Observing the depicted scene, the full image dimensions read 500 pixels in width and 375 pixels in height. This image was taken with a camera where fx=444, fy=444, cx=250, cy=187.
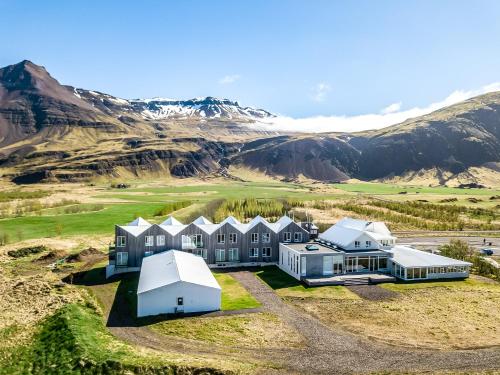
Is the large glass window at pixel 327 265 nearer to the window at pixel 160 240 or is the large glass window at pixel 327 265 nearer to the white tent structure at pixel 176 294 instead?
the white tent structure at pixel 176 294

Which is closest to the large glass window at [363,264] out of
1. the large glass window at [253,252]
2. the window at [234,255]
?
the large glass window at [253,252]

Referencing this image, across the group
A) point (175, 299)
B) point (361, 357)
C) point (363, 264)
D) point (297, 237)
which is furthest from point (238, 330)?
point (297, 237)

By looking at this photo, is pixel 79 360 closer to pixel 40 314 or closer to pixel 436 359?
pixel 40 314

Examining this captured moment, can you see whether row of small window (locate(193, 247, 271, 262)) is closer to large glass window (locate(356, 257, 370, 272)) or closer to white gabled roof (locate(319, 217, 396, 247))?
white gabled roof (locate(319, 217, 396, 247))

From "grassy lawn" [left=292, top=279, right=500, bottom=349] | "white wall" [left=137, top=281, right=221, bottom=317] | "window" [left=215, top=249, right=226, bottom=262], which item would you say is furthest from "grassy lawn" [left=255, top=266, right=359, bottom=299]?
"white wall" [left=137, top=281, right=221, bottom=317]

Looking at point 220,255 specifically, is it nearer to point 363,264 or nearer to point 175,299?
point 363,264
